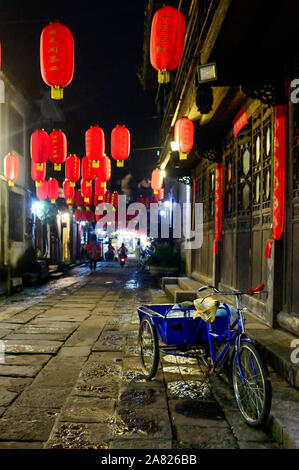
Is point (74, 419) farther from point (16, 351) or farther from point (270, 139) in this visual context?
point (270, 139)

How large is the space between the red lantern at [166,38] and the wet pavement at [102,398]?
606cm

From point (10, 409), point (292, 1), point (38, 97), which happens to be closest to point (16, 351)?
point (10, 409)

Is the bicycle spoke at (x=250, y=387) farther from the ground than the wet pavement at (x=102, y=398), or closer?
farther from the ground

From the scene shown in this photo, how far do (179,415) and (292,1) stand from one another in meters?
5.76

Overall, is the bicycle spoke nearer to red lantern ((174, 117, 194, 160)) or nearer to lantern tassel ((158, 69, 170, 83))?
lantern tassel ((158, 69, 170, 83))

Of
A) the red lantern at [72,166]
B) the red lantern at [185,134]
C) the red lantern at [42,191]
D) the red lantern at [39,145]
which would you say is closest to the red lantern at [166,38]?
the red lantern at [185,134]

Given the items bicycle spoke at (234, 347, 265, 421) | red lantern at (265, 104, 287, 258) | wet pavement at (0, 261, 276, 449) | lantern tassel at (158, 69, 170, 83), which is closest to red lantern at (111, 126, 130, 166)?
lantern tassel at (158, 69, 170, 83)

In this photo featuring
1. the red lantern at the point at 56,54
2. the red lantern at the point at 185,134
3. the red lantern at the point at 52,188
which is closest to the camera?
the red lantern at the point at 56,54

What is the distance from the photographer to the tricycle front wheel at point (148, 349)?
17.4ft

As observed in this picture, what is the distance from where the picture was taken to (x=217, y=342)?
4984 millimetres

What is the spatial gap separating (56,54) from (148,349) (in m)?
7.17

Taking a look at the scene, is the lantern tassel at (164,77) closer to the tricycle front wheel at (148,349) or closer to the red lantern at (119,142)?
the tricycle front wheel at (148,349)

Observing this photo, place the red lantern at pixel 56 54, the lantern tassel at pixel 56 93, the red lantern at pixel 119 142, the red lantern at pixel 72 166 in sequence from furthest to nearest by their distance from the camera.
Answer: the red lantern at pixel 72 166 → the red lantern at pixel 119 142 → the red lantern at pixel 56 54 → the lantern tassel at pixel 56 93

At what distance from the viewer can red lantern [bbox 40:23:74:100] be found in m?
8.84
